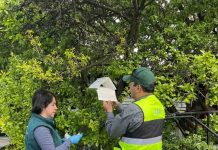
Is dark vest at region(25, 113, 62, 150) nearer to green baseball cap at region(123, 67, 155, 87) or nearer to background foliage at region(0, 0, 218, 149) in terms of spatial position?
green baseball cap at region(123, 67, 155, 87)

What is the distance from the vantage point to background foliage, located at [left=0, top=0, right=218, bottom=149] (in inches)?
200

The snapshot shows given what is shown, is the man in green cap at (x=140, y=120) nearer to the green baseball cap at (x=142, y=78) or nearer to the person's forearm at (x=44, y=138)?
the green baseball cap at (x=142, y=78)

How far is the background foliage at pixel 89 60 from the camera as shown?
507 cm

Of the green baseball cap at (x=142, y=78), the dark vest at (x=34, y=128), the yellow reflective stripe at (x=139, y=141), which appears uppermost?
the green baseball cap at (x=142, y=78)

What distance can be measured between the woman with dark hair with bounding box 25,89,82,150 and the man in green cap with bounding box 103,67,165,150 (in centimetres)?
48

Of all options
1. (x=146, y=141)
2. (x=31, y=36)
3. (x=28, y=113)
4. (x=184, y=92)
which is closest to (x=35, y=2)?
(x=31, y=36)

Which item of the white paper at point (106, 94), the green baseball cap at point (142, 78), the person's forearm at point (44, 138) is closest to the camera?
the person's forearm at point (44, 138)

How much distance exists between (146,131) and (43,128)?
868 mm

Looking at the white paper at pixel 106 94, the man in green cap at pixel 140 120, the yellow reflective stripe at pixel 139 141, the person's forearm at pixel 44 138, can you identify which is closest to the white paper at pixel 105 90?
the white paper at pixel 106 94

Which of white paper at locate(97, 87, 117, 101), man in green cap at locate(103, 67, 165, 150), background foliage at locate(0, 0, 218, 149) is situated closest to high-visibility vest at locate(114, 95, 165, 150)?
man in green cap at locate(103, 67, 165, 150)

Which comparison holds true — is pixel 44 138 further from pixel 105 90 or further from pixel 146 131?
pixel 146 131

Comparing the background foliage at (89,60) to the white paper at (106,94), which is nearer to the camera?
the white paper at (106,94)

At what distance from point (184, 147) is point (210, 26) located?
6.73 feet

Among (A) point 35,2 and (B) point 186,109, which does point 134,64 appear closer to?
(A) point 35,2
